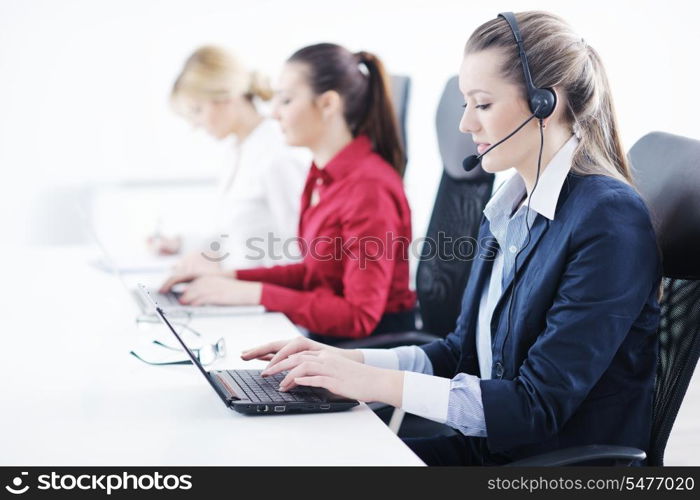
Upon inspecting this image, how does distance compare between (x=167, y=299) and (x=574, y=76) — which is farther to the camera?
(x=167, y=299)

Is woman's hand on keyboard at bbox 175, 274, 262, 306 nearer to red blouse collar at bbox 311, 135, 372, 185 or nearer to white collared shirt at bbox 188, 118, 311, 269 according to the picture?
red blouse collar at bbox 311, 135, 372, 185

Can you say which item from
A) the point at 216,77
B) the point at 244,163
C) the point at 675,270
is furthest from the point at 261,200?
the point at 675,270

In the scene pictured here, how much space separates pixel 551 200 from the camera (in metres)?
1.29

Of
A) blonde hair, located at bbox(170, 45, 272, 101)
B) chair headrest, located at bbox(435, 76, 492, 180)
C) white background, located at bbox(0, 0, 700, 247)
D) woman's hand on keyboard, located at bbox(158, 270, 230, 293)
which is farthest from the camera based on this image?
white background, located at bbox(0, 0, 700, 247)

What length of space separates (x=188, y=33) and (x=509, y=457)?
3.07 metres

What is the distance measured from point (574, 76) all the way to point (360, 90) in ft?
2.99

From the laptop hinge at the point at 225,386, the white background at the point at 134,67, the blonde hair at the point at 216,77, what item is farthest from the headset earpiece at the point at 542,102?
the white background at the point at 134,67

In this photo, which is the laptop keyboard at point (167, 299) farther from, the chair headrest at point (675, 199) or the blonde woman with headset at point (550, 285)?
the chair headrest at point (675, 199)

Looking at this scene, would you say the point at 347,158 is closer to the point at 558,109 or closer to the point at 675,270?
the point at 558,109

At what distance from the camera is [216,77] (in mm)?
Answer: 2730

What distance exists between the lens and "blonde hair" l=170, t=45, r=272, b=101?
2734 mm

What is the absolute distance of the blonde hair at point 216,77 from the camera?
2.73 metres

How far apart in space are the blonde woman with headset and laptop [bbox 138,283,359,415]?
3 cm

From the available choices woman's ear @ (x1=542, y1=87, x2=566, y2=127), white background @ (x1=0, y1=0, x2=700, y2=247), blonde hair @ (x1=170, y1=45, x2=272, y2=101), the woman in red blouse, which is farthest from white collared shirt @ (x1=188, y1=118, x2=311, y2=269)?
woman's ear @ (x1=542, y1=87, x2=566, y2=127)
